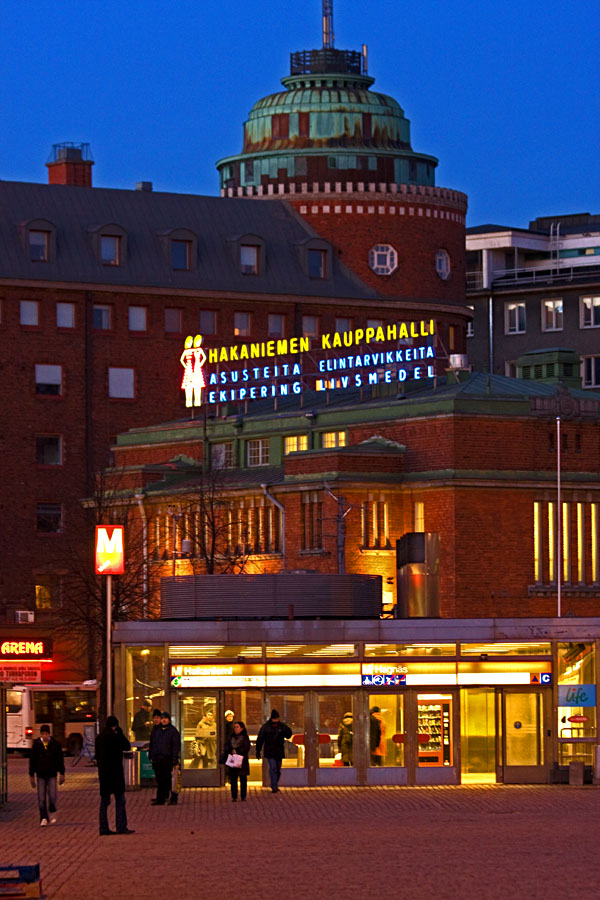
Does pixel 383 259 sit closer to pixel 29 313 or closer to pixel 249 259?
pixel 249 259

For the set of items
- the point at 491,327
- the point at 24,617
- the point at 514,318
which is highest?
the point at 514,318

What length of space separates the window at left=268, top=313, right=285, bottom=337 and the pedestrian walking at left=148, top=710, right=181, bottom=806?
223ft

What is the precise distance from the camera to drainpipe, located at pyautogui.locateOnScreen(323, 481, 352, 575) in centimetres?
7869

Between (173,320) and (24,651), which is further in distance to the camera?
(173,320)

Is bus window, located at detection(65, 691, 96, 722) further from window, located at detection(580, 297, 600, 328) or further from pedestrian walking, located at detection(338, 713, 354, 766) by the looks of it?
window, located at detection(580, 297, 600, 328)

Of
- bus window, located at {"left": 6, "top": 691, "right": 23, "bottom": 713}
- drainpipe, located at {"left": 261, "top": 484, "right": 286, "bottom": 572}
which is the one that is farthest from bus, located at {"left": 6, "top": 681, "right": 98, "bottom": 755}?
drainpipe, located at {"left": 261, "top": 484, "right": 286, "bottom": 572}

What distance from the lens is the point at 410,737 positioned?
48.6 meters

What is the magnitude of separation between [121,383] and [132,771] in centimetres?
5773

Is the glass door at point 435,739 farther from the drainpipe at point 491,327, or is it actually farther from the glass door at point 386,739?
the drainpipe at point 491,327

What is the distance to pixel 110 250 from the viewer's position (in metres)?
109

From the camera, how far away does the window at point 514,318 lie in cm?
13909

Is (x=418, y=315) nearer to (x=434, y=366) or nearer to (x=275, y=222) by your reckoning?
(x=275, y=222)

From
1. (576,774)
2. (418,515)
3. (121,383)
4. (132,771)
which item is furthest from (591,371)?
(132,771)

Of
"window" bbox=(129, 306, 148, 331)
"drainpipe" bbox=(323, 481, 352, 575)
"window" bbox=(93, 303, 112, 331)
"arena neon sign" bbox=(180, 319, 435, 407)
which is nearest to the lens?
"drainpipe" bbox=(323, 481, 352, 575)
